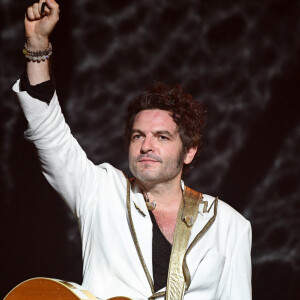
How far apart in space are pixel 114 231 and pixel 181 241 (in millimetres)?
254

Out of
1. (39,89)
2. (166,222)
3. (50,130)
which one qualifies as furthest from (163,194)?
(39,89)

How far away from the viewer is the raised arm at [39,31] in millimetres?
1865

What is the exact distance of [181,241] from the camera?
2.25 meters

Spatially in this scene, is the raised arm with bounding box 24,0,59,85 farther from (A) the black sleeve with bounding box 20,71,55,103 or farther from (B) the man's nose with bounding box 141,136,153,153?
(B) the man's nose with bounding box 141,136,153,153

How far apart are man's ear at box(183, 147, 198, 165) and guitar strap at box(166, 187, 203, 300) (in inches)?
5.7

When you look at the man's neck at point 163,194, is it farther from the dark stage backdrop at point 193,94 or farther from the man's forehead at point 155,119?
the dark stage backdrop at point 193,94

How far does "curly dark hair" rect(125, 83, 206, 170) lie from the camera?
8.21 feet

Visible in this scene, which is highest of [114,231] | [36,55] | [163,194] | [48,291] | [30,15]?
[30,15]

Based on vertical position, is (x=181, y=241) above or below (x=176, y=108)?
below

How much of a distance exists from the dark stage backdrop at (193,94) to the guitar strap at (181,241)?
2.42 ft

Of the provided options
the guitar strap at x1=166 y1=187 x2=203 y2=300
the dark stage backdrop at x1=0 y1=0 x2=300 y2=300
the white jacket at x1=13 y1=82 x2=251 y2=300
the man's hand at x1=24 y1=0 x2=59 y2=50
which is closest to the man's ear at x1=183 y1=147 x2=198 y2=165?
the guitar strap at x1=166 y1=187 x2=203 y2=300

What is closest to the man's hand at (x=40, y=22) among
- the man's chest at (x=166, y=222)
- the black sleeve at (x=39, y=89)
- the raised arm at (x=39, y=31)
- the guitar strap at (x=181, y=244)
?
the raised arm at (x=39, y=31)

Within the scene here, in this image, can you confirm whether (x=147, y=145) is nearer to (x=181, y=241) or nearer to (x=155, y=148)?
(x=155, y=148)

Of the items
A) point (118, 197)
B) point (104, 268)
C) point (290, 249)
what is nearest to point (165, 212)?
point (118, 197)
